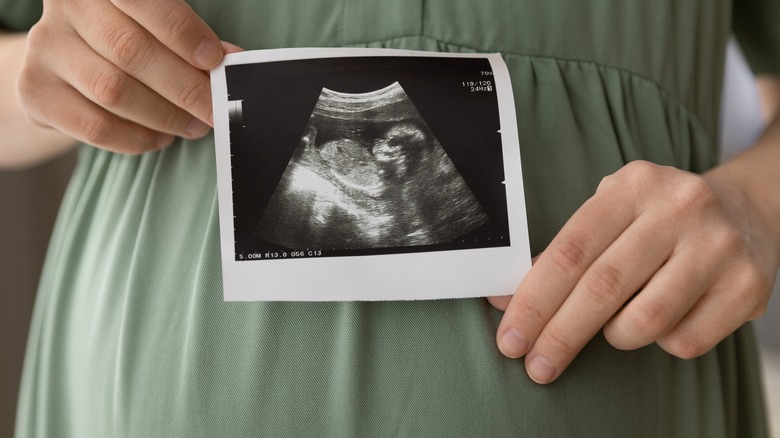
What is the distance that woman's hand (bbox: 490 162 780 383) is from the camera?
1.90 feet

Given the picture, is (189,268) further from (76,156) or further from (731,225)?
(76,156)

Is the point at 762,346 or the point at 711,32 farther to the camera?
the point at 762,346

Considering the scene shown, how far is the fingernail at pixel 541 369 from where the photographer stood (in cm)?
60

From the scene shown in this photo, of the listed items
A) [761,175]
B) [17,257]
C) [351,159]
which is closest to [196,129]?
[351,159]

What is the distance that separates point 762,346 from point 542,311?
7.40ft

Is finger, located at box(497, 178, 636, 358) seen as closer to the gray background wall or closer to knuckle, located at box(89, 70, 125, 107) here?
knuckle, located at box(89, 70, 125, 107)

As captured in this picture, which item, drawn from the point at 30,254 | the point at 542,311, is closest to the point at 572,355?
the point at 542,311

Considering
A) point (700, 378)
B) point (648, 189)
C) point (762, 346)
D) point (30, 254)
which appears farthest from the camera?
point (762, 346)

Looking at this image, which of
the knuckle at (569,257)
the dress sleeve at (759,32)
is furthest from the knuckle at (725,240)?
the dress sleeve at (759,32)

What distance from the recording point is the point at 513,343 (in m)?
0.60

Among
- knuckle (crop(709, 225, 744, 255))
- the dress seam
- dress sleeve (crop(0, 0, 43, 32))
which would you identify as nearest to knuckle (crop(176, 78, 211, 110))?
the dress seam

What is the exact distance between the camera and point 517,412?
0.61 m

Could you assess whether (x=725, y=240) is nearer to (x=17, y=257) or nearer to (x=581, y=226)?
(x=581, y=226)

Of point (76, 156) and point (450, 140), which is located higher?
point (450, 140)
